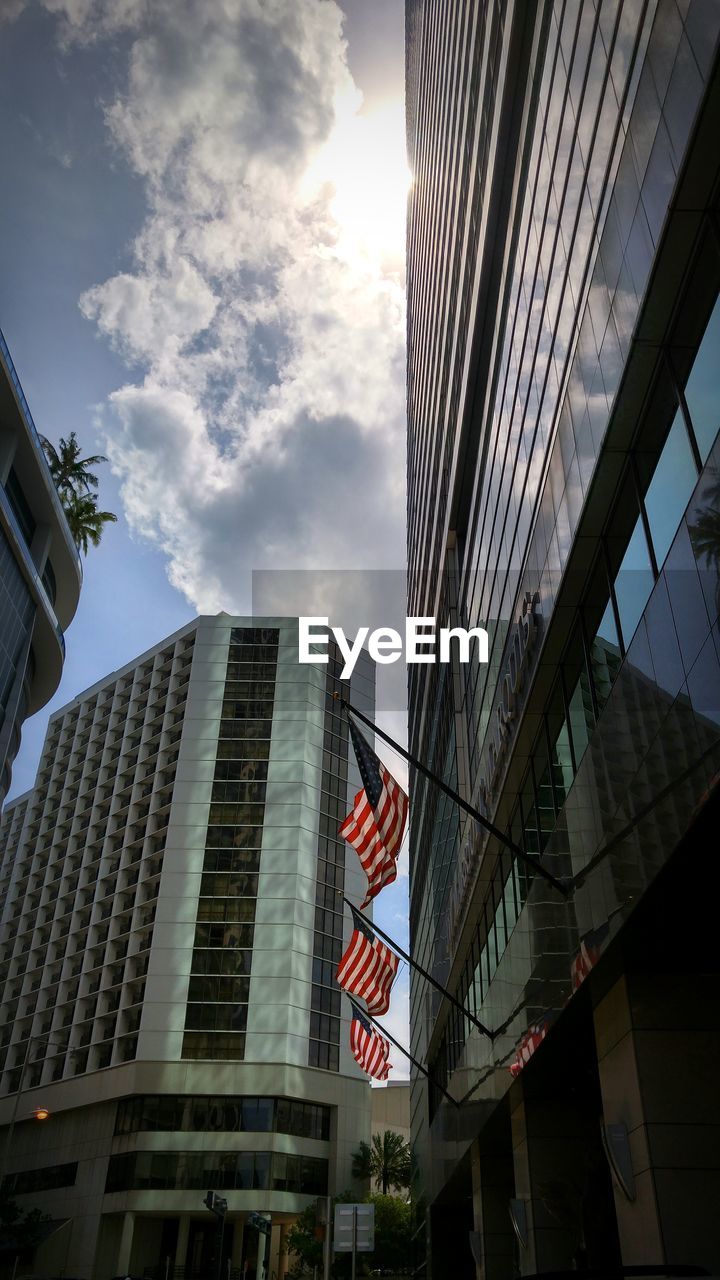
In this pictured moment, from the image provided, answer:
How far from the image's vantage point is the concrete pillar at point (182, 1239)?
68.8m

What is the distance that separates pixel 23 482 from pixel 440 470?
22.6 metres

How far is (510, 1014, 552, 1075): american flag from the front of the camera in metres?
16.3

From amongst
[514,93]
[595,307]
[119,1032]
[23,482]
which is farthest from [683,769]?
[119,1032]

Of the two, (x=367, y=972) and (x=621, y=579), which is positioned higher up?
(x=621, y=579)

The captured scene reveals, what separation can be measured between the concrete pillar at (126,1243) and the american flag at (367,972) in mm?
53918

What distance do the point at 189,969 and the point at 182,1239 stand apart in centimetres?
1827

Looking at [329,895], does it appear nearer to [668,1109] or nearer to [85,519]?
[85,519]

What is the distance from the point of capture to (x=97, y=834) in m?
93.2

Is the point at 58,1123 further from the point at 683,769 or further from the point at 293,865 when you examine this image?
the point at 683,769

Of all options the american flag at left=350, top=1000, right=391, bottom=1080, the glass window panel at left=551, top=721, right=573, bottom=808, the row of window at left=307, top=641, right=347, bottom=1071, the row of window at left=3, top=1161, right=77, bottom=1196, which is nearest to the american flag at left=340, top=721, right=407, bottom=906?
the glass window panel at left=551, top=721, right=573, bottom=808

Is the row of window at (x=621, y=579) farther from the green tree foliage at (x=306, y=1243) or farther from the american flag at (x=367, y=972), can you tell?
the green tree foliage at (x=306, y=1243)

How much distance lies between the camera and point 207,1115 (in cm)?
7100

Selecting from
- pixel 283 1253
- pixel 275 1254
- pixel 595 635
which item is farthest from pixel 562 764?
pixel 275 1254

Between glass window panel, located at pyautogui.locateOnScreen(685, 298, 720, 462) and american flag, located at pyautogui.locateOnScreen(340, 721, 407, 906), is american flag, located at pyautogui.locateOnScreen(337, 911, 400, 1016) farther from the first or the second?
glass window panel, located at pyautogui.locateOnScreen(685, 298, 720, 462)
